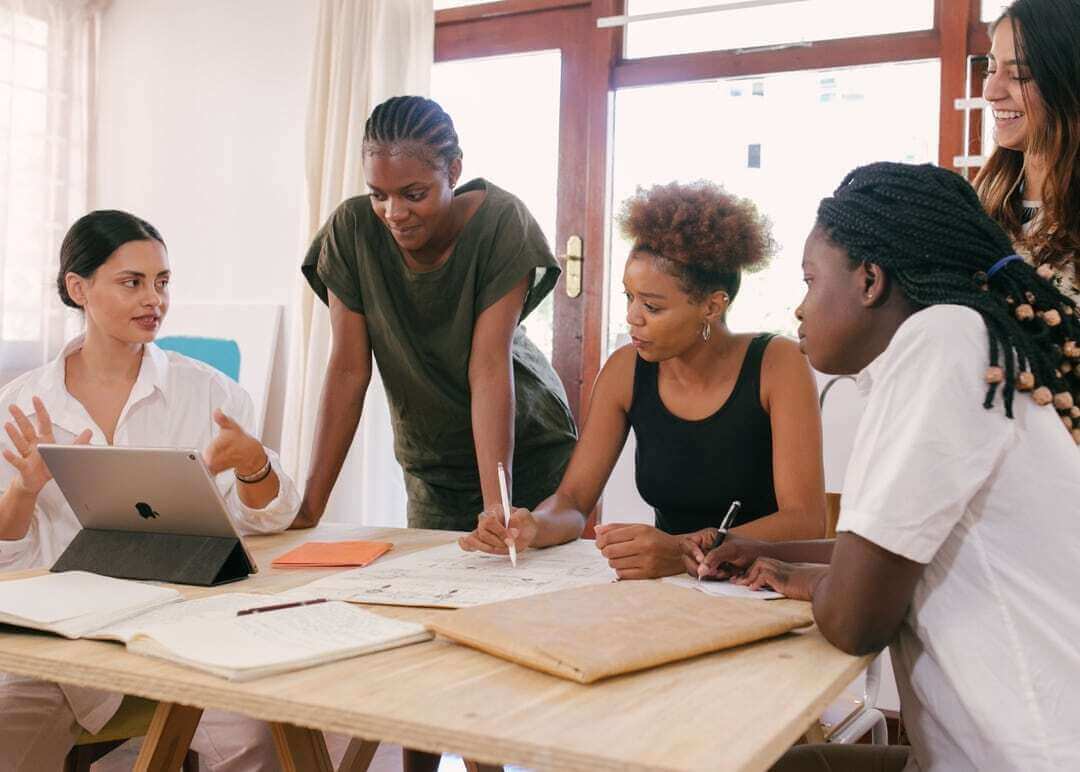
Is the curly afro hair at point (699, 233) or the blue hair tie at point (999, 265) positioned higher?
the curly afro hair at point (699, 233)

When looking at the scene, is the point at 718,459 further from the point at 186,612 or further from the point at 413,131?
the point at 186,612

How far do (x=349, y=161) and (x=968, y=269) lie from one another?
10.5ft

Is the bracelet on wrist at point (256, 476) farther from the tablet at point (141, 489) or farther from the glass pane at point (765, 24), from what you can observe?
the glass pane at point (765, 24)

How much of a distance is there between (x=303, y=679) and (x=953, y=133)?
9.94 ft

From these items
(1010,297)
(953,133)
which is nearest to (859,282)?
(1010,297)

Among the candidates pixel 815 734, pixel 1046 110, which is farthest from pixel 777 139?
pixel 815 734

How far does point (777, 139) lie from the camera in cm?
378

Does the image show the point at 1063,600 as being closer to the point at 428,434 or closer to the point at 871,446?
the point at 871,446

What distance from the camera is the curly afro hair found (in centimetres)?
202

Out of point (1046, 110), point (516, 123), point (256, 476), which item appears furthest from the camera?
point (516, 123)

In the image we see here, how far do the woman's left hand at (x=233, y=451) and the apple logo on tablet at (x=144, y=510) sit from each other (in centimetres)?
23

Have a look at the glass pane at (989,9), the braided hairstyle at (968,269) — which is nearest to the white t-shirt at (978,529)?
the braided hairstyle at (968,269)

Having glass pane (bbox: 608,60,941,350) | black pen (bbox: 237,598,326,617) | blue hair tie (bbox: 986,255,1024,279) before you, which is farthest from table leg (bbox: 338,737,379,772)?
glass pane (bbox: 608,60,941,350)

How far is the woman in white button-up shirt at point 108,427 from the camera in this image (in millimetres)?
1691
